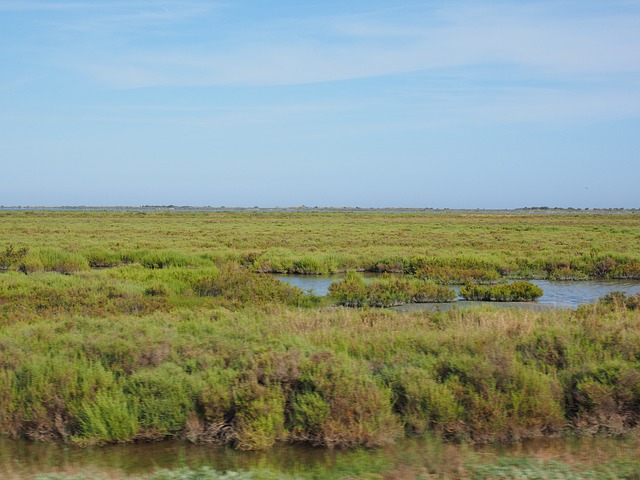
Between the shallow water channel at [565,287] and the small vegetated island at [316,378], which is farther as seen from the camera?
the shallow water channel at [565,287]

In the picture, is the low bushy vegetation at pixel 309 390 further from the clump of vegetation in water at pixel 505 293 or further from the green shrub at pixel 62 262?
the green shrub at pixel 62 262

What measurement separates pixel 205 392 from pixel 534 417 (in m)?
4.05

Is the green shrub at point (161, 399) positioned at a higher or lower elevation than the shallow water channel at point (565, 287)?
higher

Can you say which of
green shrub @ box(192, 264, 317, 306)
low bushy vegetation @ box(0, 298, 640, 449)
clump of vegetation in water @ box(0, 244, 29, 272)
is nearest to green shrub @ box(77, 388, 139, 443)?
Result: low bushy vegetation @ box(0, 298, 640, 449)

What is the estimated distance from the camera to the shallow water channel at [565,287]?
2105 centimetres

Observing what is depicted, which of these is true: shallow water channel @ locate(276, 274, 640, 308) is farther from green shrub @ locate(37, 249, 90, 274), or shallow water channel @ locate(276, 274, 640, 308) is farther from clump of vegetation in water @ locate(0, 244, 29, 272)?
clump of vegetation in water @ locate(0, 244, 29, 272)

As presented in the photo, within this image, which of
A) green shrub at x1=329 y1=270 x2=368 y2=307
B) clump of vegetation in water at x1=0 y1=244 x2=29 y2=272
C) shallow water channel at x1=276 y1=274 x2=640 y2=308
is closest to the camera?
green shrub at x1=329 y1=270 x2=368 y2=307

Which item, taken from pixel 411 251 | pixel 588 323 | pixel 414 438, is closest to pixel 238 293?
pixel 588 323

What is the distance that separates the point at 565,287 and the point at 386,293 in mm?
8985

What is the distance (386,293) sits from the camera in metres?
19.5

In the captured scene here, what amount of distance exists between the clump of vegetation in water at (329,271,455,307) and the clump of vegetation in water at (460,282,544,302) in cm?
102

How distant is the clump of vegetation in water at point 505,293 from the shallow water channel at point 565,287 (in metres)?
0.38

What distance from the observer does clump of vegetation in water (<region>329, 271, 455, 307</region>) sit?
19.2 meters

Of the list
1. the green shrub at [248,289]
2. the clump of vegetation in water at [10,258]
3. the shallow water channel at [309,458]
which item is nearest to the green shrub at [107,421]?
the shallow water channel at [309,458]
